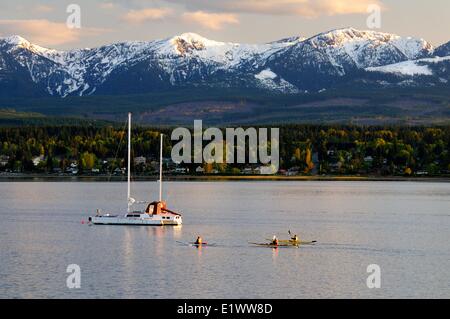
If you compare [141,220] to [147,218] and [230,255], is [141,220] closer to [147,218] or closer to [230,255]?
[147,218]

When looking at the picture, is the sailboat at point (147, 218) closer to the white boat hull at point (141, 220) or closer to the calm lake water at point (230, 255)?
the white boat hull at point (141, 220)

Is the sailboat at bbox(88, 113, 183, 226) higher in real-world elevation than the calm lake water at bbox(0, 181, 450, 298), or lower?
higher

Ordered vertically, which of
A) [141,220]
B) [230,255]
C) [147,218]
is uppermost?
[147,218]

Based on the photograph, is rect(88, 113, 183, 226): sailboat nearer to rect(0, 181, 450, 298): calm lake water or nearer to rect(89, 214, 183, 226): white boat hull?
rect(89, 214, 183, 226): white boat hull

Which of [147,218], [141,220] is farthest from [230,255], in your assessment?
[141,220]

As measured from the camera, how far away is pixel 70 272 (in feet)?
197

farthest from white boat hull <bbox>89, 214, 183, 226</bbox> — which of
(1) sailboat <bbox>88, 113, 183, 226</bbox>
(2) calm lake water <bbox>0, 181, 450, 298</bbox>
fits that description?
(2) calm lake water <bbox>0, 181, 450, 298</bbox>

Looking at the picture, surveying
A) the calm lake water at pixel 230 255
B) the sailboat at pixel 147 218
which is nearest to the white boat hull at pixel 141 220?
the sailboat at pixel 147 218

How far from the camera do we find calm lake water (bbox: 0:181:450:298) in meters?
55.6

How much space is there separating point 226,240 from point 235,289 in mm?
25605

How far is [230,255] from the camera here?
70438 millimetres

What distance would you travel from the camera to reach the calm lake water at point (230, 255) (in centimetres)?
5559

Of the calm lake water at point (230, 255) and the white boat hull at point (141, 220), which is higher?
the white boat hull at point (141, 220)

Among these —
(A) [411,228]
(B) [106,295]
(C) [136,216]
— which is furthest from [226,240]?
(B) [106,295]
